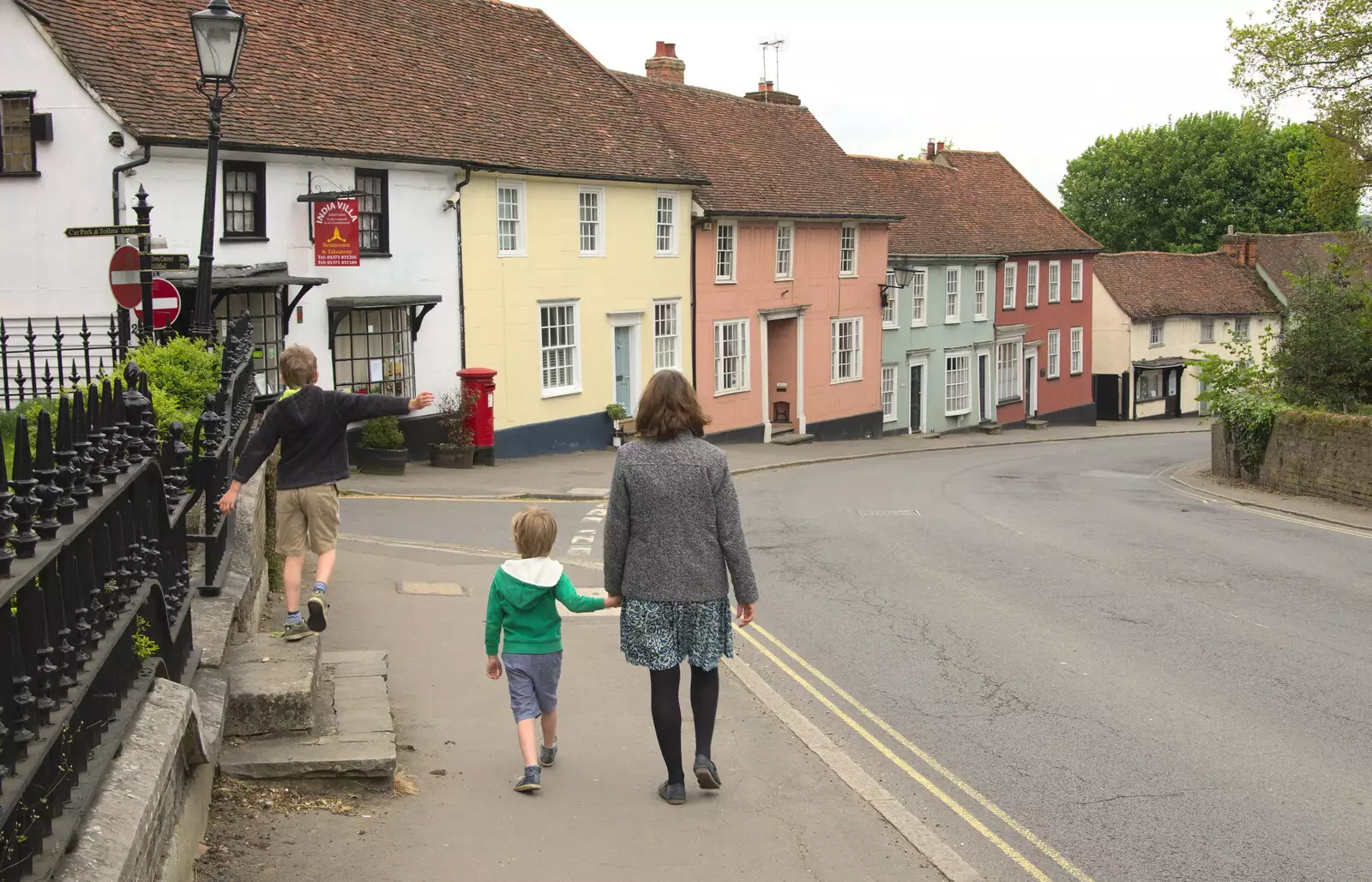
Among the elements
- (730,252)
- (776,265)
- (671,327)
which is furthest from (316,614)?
(776,265)

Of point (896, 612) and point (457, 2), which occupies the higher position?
point (457, 2)

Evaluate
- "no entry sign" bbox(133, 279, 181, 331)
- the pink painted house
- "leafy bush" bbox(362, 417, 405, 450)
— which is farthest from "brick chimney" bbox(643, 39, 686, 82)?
"no entry sign" bbox(133, 279, 181, 331)

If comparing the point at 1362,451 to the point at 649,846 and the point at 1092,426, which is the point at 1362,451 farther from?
the point at 1092,426

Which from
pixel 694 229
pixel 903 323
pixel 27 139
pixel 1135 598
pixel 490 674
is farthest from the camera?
pixel 903 323

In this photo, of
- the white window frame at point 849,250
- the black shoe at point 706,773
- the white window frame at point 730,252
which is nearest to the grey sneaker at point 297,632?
the black shoe at point 706,773

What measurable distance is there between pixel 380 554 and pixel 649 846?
8.55m

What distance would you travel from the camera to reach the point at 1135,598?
1359 cm

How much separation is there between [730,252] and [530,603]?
95.2 feet

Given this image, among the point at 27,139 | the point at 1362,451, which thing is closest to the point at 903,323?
the point at 1362,451

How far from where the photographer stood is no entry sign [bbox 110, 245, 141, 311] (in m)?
14.2

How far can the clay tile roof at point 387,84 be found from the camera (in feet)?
67.4

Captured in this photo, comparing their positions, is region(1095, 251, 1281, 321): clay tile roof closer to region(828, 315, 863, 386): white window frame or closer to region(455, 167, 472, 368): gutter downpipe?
region(828, 315, 863, 386): white window frame

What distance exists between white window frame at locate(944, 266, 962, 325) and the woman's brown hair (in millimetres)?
41577

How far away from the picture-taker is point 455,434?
25.2m
